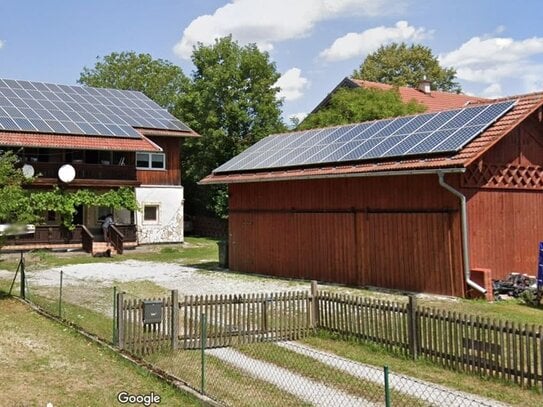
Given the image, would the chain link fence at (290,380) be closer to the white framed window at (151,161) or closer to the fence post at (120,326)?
the fence post at (120,326)

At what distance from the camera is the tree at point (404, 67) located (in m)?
64.8

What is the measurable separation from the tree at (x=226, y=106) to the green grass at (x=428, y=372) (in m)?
34.3

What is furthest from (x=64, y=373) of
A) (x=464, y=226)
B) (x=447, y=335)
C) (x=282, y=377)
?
(x=464, y=226)

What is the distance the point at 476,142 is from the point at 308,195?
21.3 feet

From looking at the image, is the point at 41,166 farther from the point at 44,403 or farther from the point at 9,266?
the point at 44,403

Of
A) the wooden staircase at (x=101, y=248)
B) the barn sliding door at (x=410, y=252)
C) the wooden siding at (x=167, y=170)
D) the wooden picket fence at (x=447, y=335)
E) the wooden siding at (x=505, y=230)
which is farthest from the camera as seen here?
the wooden siding at (x=167, y=170)

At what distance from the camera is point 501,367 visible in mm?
8508

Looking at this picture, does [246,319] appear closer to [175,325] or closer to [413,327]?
[175,325]

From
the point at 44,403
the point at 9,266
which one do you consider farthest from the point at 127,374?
the point at 9,266

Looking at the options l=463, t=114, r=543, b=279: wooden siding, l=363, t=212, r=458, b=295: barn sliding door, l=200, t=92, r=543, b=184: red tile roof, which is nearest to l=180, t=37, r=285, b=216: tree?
l=200, t=92, r=543, b=184: red tile roof

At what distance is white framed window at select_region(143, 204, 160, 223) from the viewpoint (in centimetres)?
3612

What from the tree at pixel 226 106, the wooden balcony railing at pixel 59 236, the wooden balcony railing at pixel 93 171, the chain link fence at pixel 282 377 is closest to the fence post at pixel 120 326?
the chain link fence at pixel 282 377

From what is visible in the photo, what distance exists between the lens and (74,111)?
35094 millimetres

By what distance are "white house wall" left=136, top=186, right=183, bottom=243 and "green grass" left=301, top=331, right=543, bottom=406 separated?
25514mm
